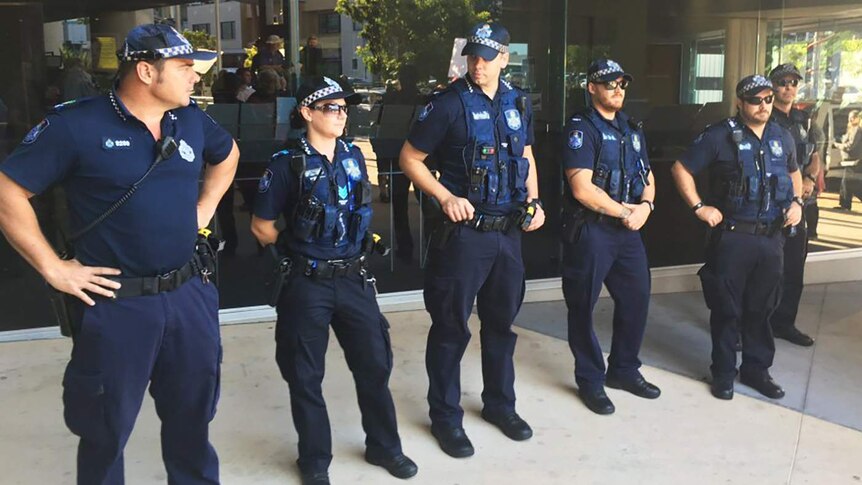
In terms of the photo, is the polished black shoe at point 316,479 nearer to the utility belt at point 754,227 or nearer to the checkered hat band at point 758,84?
the utility belt at point 754,227

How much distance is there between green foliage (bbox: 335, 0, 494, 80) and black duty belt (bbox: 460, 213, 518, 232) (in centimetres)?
287

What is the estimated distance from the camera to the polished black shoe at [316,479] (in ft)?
11.0

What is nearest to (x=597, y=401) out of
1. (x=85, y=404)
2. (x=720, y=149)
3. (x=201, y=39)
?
(x=720, y=149)

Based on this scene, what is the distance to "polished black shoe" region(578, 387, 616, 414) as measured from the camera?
13.8 feet

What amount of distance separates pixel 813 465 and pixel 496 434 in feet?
4.79

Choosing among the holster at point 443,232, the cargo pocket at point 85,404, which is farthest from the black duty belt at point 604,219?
the cargo pocket at point 85,404

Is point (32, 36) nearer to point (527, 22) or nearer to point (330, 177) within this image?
point (330, 177)

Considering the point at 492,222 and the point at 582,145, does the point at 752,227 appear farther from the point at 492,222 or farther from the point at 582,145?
the point at 492,222

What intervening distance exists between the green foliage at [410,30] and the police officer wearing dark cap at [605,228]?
240 cm

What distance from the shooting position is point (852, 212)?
704cm

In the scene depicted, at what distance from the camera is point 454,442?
3.72 metres

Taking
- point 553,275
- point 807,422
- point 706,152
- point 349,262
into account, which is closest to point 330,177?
point 349,262

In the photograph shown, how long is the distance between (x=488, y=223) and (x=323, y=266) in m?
0.85

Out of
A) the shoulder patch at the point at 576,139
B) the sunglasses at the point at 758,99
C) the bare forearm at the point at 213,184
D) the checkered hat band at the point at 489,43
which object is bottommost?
the bare forearm at the point at 213,184
